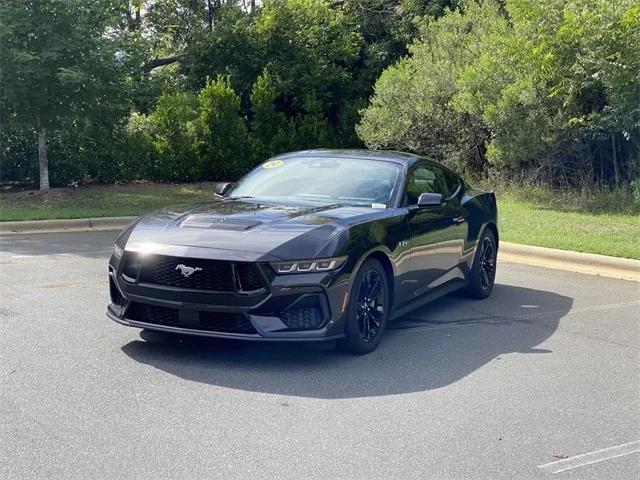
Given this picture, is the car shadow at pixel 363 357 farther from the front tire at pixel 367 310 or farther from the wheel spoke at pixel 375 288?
the wheel spoke at pixel 375 288

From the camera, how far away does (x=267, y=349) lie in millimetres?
6156

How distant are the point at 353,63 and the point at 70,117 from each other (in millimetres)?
10954

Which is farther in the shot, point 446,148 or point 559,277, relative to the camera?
point 446,148

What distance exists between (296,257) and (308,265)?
102mm

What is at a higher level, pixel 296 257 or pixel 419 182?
pixel 419 182

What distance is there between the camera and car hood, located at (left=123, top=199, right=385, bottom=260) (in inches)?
220

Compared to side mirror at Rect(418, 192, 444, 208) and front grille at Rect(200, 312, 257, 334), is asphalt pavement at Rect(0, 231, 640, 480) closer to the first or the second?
front grille at Rect(200, 312, 257, 334)

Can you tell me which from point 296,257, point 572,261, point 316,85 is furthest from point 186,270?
point 316,85

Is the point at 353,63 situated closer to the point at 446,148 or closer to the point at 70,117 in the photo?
the point at 446,148

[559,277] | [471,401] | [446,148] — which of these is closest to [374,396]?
[471,401]

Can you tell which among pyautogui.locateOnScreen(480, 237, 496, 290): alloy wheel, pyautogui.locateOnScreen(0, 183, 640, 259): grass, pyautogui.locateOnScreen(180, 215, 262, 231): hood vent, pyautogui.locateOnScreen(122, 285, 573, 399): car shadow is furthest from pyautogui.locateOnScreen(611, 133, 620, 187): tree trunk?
pyautogui.locateOnScreen(180, 215, 262, 231): hood vent

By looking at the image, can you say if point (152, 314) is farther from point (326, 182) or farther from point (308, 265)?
point (326, 182)

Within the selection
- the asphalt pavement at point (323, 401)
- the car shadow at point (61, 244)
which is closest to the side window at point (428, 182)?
the asphalt pavement at point (323, 401)

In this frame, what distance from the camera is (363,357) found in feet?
19.8
